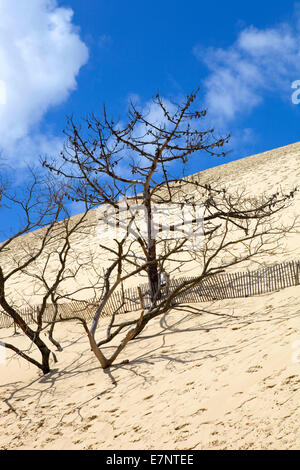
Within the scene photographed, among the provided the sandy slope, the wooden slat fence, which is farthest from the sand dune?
the wooden slat fence

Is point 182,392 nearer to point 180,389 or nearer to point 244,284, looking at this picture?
point 180,389

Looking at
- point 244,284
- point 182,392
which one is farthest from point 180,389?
point 244,284

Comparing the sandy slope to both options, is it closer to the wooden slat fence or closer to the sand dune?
the sand dune

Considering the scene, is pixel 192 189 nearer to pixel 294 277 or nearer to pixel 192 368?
pixel 294 277

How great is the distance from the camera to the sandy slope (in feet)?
13.4

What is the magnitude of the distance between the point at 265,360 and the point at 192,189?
3211 cm

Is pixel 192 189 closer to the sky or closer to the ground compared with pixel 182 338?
closer to the sky

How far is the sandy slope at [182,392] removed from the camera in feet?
13.4

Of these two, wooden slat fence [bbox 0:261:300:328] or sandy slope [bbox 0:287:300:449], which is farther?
wooden slat fence [bbox 0:261:300:328]

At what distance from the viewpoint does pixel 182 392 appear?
5406mm

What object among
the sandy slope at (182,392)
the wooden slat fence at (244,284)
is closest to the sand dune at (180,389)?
the sandy slope at (182,392)

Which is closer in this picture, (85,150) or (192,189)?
(85,150)

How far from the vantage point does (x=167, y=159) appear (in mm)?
12148

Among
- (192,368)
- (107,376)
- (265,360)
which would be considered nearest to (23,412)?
(107,376)
